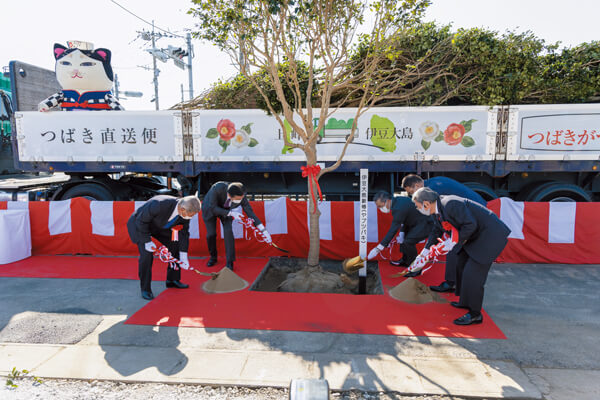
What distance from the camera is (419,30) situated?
8.37 metres

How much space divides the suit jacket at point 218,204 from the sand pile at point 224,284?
3.76ft

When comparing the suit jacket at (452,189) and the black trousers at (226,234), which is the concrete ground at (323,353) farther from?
the black trousers at (226,234)

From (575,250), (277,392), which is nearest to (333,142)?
(575,250)

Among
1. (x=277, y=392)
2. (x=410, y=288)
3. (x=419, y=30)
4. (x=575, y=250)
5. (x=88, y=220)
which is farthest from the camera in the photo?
(x=419, y=30)

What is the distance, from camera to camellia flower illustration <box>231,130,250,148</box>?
338 inches

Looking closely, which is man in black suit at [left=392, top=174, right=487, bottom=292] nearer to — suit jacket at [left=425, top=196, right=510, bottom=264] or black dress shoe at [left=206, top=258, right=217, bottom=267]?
suit jacket at [left=425, top=196, right=510, bottom=264]

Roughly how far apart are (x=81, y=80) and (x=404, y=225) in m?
9.16

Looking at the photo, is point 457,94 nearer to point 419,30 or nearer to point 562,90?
point 419,30

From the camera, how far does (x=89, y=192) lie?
9086 millimetres

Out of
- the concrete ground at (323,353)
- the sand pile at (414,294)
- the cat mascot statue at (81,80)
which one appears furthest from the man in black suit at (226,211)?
the cat mascot statue at (81,80)

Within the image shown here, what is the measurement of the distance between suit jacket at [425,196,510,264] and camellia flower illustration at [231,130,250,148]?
532cm

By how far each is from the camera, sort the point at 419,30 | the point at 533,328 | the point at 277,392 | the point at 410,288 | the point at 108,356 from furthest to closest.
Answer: the point at 419,30, the point at 410,288, the point at 533,328, the point at 108,356, the point at 277,392

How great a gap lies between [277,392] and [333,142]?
19.8ft

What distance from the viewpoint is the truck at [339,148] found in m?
8.11
